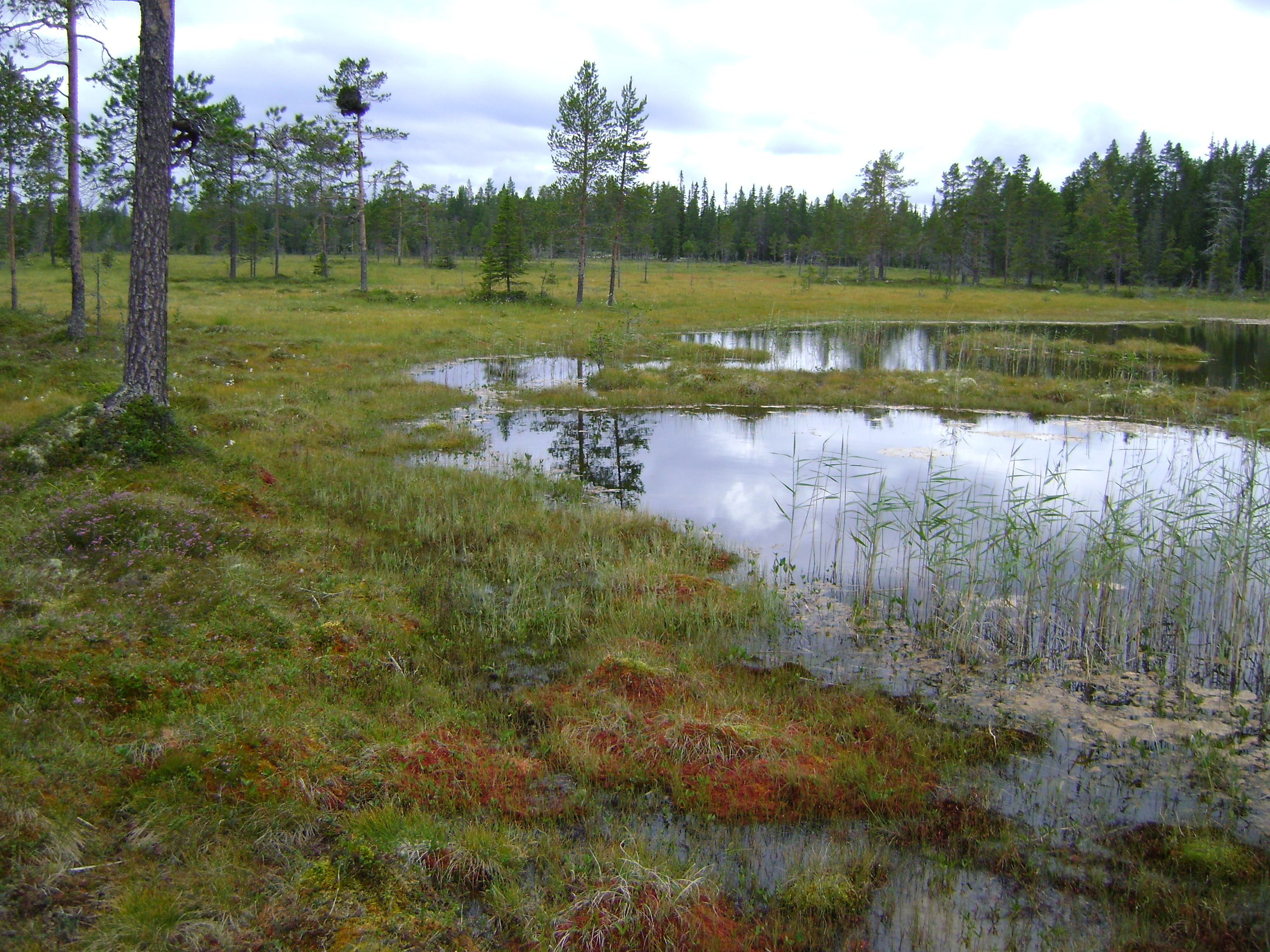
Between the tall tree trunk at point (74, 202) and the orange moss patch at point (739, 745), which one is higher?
the tall tree trunk at point (74, 202)

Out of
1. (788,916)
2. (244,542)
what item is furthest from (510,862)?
(244,542)

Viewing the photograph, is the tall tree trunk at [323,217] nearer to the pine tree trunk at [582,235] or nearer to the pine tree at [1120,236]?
the pine tree trunk at [582,235]

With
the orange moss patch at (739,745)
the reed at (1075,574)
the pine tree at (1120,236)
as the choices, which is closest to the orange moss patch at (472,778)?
the orange moss patch at (739,745)

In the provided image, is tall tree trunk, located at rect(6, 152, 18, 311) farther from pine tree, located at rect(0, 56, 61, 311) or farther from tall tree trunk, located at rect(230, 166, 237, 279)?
tall tree trunk, located at rect(230, 166, 237, 279)

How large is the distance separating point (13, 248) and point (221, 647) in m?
26.6

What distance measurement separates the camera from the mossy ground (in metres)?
4.08

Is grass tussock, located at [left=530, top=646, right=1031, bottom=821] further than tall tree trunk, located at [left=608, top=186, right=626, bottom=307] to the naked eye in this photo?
No

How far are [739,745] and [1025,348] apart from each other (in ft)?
102

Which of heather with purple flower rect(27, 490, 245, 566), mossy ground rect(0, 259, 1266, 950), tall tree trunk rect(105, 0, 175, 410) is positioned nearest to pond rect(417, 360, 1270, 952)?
mossy ground rect(0, 259, 1266, 950)

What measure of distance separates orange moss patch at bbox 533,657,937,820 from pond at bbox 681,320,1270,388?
1792cm

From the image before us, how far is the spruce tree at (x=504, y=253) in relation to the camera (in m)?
47.5

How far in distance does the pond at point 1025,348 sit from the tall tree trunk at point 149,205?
19039 mm

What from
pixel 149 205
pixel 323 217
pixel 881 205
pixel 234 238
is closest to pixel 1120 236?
pixel 881 205

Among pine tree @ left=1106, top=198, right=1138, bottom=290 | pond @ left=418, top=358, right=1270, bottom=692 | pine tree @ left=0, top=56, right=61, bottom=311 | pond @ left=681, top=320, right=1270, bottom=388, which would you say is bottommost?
pond @ left=418, top=358, right=1270, bottom=692
